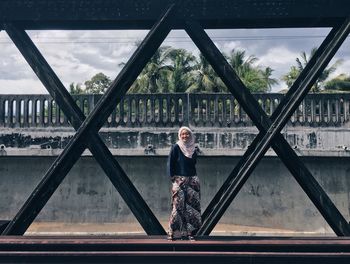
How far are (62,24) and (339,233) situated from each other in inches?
123

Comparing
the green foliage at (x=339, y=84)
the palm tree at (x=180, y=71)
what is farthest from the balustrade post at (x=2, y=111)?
the green foliage at (x=339, y=84)

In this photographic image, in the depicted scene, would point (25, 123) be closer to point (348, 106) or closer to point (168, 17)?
point (168, 17)

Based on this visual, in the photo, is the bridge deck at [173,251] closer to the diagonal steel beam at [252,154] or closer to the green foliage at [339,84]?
the diagonal steel beam at [252,154]

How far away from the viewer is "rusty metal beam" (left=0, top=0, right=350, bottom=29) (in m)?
3.12

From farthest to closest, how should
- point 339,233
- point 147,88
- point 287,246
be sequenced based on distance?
point 147,88 → point 339,233 → point 287,246

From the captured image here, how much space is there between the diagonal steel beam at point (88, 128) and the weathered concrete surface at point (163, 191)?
763cm

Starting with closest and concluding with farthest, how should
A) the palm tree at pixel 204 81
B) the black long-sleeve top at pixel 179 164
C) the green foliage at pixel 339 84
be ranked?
the black long-sleeve top at pixel 179 164
the green foliage at pixel 339 84
the palm tree at pixel 204 81

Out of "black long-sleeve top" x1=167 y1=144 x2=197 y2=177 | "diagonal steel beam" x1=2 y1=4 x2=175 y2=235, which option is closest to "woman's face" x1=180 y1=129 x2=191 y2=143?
"black long-sleeve top" x1=167 y1=144 x2=197 y2=177

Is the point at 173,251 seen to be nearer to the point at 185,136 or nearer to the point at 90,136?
the point at 185,136

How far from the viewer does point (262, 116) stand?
3.08 meters

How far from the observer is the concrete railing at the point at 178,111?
1051 centimetres

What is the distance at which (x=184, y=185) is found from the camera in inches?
123

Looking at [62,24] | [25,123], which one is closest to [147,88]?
[25,123]

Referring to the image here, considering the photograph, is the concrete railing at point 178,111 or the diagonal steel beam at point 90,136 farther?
the concrete railing at point 178,111
